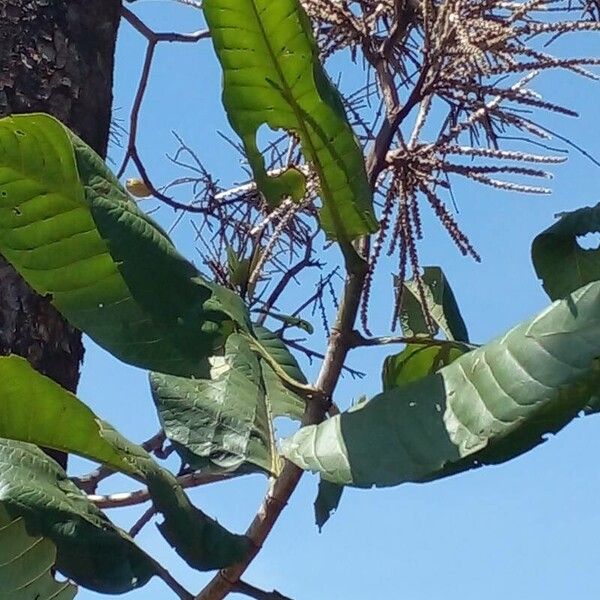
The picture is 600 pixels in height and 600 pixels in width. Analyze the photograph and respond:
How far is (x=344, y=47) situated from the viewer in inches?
37.3

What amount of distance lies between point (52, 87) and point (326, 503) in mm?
702

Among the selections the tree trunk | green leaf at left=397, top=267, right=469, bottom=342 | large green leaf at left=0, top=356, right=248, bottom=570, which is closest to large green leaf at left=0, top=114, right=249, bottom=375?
large green leaf at left=0, top=356, right=248, bottom=570

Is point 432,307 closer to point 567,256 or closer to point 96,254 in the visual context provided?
point 567,256

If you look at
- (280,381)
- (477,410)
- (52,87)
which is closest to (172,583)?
(280,381)

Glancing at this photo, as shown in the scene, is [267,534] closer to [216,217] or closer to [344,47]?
[344,47]

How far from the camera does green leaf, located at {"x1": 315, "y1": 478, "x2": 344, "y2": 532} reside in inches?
31.6

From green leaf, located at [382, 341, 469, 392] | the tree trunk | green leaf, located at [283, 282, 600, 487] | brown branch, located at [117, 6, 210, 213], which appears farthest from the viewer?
brown branch, located at [117, 6, 210, 213]

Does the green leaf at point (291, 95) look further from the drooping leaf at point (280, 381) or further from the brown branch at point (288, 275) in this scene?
the brown branch at point (288, 275)

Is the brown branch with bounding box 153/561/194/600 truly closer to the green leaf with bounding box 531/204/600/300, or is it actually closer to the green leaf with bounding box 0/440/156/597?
the green leaf with bounding box 0/440/156/597

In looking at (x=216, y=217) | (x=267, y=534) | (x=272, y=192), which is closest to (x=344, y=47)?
(x=272, y=192)

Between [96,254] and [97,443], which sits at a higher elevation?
[96,254]

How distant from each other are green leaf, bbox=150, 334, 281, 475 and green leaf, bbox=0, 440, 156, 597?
0.08 m

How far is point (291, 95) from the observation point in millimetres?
771

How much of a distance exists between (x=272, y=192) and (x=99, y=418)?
0.73ft
